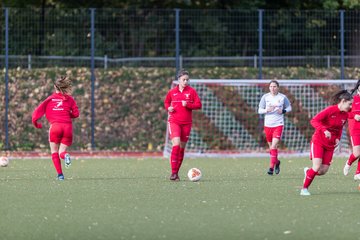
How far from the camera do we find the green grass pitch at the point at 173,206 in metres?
10.4

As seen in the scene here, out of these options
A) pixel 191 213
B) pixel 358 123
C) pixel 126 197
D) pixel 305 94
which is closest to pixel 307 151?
pixel 305 94

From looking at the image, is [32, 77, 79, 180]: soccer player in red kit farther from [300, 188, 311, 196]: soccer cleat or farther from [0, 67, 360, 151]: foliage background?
[0, 67, 360, 151]: foliage background

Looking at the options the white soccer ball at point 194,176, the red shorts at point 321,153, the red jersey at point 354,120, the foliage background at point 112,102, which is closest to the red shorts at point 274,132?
the red jersey at point 354,120

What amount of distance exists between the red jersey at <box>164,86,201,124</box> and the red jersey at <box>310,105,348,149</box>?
3.99 metres

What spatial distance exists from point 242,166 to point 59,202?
30.4ft

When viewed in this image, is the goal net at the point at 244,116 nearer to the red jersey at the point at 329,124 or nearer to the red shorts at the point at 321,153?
the red shorts at the point at 321,153

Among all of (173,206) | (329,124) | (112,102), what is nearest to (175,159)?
(329,124)

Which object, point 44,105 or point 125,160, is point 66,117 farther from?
point 125,160

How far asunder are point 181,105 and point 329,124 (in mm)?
4239

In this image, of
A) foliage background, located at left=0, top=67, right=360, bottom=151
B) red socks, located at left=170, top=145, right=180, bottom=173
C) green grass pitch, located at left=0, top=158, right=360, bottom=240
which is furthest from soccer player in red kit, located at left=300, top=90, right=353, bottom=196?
Result: foliage background, located at left=0, top=67, right=360, bottom=151

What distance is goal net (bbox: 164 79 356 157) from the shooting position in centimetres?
2770

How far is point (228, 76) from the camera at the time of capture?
95.6ft

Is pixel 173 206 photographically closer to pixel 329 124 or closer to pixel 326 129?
pixel 326 129

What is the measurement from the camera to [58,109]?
17.9 m
